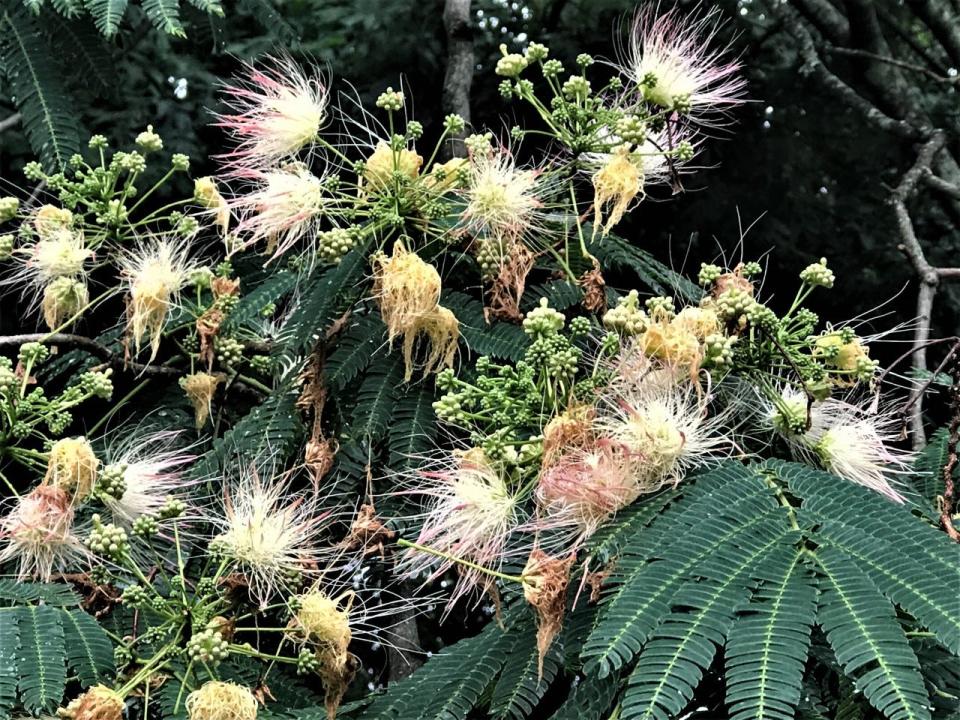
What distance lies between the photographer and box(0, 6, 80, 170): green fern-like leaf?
155 inches

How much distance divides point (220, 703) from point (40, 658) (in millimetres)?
390

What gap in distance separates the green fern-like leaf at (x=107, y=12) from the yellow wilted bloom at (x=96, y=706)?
181cm

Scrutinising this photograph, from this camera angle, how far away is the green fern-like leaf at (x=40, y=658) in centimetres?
264

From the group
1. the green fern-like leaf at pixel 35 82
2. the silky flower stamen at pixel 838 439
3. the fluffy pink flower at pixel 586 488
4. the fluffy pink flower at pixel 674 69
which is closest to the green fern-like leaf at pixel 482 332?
the fluffy pink flower at pixel 586 488

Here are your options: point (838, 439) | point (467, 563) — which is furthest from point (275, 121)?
→ point (838, 439)

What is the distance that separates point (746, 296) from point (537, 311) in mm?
463

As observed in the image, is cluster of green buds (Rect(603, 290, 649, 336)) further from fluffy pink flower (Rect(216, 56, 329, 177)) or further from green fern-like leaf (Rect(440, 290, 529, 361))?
fluffy pink flower (Rect(216, 56, 329, 177))

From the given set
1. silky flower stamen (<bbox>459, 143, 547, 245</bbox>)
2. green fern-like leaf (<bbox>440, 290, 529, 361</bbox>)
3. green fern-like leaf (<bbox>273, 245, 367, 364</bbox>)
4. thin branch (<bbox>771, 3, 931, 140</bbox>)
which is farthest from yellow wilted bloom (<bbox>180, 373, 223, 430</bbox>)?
thin branch (<bbox>771, 3, 931, 140</bbox>)

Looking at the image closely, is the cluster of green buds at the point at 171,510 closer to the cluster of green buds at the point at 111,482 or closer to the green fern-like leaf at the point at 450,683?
the cluster of green buds at the point at 111,482

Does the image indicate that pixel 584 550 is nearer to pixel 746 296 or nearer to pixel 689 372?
pixel 689 372

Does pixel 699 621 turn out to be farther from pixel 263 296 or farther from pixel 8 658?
pixel 263 296

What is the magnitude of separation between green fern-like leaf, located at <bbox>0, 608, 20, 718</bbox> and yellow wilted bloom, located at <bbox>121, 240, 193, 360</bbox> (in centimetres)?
99

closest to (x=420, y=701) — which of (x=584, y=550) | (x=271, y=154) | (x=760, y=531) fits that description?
(x=584, y=550)

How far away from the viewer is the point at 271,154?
3504 millimetres
